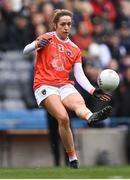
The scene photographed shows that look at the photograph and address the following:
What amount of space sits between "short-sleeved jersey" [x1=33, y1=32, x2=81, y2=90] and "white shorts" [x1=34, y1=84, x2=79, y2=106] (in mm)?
66

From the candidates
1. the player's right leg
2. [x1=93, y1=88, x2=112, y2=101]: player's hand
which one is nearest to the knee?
the player's right leg

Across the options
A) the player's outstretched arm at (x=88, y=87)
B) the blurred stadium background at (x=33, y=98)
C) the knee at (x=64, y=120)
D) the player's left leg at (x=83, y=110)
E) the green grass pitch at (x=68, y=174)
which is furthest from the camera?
the blurred stadium background at (x=33, y=98)

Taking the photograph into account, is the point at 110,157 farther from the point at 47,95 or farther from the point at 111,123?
the point at 47,95

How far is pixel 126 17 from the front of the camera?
23531 millimetres

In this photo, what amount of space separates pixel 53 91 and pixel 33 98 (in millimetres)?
5385

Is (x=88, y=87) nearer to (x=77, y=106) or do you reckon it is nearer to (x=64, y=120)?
(x=77, y=106)

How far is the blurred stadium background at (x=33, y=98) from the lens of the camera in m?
18.4

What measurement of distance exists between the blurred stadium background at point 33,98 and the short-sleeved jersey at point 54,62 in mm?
3364

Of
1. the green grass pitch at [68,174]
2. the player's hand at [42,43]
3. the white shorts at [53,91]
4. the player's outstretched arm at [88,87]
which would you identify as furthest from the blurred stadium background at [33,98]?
the green grass pitch at [68,174]

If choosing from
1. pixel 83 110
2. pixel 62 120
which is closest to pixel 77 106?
pixel 83 110

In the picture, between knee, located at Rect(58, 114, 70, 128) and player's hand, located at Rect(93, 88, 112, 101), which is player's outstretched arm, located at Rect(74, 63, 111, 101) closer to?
player's hand, located at Rect(93, 88, 112, 101)

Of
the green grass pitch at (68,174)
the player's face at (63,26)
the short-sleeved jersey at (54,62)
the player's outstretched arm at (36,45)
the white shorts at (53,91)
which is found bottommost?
the green grass pitch at (68,174)

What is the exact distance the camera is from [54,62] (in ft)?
45.9

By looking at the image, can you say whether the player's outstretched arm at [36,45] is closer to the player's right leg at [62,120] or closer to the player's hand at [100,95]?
the player's right leg at [62,120]
